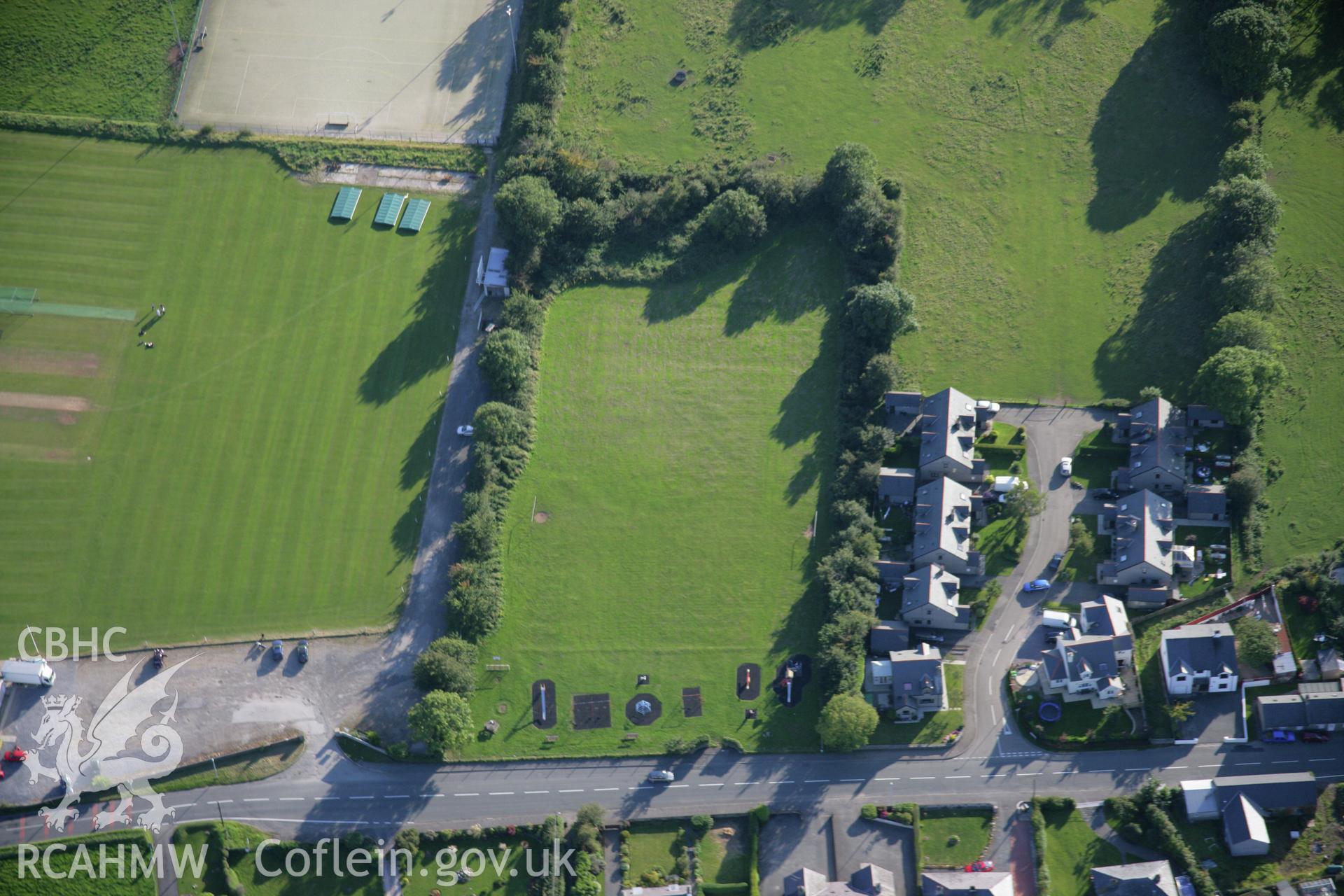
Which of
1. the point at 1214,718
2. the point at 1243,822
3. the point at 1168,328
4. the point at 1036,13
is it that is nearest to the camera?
the point at 1243,822

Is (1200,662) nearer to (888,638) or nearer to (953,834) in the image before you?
(953,834)

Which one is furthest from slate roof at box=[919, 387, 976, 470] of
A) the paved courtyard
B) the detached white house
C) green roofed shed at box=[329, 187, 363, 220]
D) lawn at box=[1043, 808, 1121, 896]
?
green roofed shed at box=[329, 187, 363, 220]

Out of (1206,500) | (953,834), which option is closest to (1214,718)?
(1206,500)

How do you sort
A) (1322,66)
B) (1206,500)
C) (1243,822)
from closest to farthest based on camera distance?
(1243,822) < (1206,500) < (1322,66)

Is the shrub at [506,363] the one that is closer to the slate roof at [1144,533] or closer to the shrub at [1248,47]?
the slate roof at [1144,533]

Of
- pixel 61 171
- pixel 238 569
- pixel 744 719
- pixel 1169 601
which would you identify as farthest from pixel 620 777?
pixel 61 171

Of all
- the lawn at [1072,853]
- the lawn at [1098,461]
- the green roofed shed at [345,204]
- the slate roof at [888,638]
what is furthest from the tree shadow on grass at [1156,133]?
the green roofed shed at [345,204]

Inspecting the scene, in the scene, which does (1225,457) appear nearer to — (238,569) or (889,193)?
(889,193)
